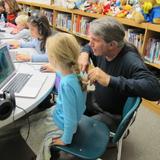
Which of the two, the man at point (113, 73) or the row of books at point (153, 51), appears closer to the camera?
the man at point (113, 73)

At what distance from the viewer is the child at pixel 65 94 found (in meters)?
1.22

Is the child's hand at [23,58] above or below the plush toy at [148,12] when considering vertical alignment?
below

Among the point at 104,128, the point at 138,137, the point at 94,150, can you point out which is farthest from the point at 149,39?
the point at 94,150

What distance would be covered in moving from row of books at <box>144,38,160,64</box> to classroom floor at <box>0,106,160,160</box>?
0.68m

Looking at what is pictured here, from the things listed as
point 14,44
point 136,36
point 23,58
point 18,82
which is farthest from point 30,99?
point 136,36

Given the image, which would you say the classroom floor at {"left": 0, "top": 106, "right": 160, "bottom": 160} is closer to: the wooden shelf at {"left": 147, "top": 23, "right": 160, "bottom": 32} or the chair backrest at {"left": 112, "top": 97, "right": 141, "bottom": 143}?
the chair backrest at {"left": 112, "top": 97, "right": 141, "bottom": 143}

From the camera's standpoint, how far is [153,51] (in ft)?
8.66

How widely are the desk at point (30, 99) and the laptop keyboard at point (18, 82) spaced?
10 cm

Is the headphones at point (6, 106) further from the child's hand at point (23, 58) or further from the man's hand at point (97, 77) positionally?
the child's hand at point (23, 58)

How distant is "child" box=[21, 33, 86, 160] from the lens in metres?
1.22


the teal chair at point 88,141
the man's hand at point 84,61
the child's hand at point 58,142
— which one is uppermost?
the man's hand at point 84,61

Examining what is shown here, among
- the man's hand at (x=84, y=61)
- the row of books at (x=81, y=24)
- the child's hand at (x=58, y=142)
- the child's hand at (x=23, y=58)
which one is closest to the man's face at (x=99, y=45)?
the man's hand at (x=84, y=61)

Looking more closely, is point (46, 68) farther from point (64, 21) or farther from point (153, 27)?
point (64, 21)

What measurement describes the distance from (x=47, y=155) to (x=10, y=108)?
35cm
